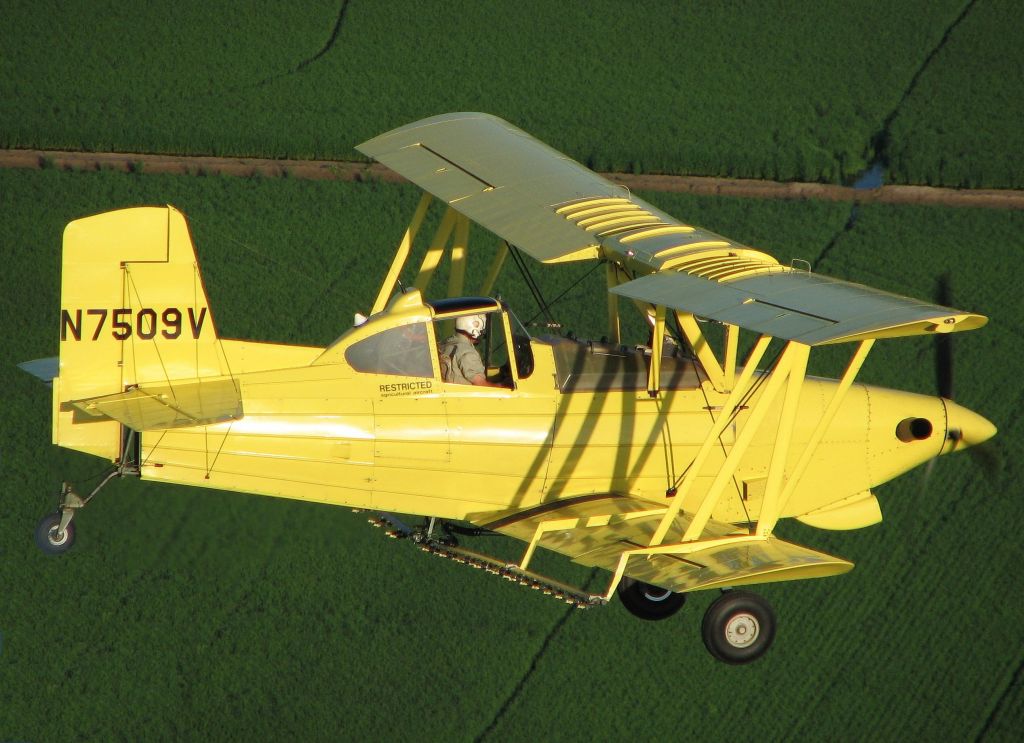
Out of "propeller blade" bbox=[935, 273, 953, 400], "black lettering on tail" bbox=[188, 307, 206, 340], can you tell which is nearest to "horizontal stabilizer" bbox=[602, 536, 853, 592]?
"propeller blade" bbox=[935, 273, 953, 400]

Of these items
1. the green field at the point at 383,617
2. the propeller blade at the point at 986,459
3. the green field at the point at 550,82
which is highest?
the green field at the point at 550,82

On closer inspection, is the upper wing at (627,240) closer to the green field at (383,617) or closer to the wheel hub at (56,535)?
the green field at (383,617)

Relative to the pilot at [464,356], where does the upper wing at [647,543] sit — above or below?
below

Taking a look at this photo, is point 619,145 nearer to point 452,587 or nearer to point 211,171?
point 211,171

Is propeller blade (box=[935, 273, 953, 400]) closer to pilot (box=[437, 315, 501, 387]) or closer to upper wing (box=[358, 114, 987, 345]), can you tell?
upper wing (box=[358, 114, 987, 345])

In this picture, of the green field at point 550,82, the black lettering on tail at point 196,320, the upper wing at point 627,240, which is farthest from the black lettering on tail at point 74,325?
the green field at point 550,82
